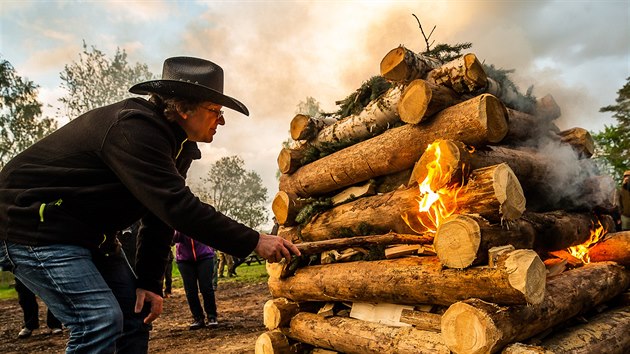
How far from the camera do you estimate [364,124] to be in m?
4.99

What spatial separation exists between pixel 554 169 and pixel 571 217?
58 centimetres

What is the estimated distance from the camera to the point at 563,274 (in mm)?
3760

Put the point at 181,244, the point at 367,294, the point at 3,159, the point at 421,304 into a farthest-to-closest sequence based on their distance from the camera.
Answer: the point at 3,159 < the point at 181,244 < the point at 367,294 < the point at 421,304

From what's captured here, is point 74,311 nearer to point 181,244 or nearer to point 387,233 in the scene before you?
point 387,233

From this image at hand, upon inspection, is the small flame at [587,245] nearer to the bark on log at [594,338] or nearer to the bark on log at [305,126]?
the bark on log at [594,338]

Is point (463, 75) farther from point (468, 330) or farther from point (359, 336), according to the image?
point (359, 336)

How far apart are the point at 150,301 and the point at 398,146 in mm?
2721

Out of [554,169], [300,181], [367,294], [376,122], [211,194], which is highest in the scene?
[211,194]

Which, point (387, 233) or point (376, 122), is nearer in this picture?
point (387, 233)

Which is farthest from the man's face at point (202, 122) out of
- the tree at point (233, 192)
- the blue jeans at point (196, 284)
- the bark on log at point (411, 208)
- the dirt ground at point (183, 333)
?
the tree at point (233, 192)

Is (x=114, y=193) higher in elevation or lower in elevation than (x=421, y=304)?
higher

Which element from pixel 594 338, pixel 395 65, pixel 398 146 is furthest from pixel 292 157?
pixel 594 338

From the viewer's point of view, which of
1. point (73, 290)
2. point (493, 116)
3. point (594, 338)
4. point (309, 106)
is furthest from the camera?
point (309, 106)

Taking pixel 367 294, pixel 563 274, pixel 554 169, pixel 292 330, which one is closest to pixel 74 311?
pixel 367 294
